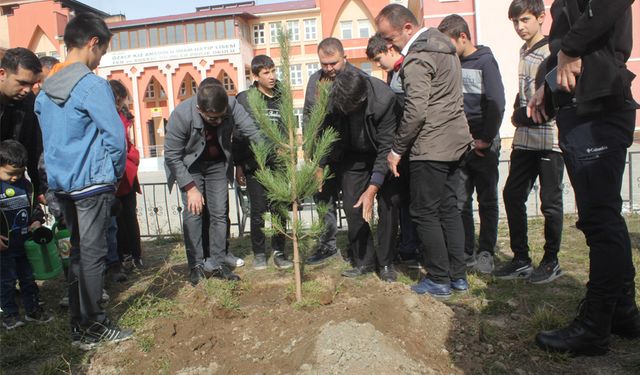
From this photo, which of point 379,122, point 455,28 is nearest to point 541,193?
point 379,122

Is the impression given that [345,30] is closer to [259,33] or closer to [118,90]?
[259,33]

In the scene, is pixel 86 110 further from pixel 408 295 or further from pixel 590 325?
pixel 590 325

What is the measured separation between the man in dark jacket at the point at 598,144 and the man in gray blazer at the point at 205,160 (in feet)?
7.95

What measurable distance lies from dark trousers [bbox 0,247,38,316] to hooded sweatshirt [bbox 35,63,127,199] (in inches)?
39.9

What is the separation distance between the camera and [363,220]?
162 inches

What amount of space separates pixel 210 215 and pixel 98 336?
1504 mm

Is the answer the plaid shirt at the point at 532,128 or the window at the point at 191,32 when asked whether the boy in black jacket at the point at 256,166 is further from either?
the window at the point at 191,32

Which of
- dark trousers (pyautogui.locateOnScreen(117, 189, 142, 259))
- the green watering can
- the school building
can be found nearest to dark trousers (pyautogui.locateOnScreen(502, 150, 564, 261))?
dark trousers (pyautogui.locateOnScreen(117, 189, 142, 259))

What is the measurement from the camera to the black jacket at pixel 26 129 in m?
3.91

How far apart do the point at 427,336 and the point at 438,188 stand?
1135 mm

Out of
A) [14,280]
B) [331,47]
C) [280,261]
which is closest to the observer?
[14,280]

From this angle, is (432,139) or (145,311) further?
(145,311)

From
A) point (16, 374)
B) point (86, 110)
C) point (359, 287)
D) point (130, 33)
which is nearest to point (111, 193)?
point (86, 110)

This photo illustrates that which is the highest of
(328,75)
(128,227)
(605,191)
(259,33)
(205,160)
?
(259,33)
